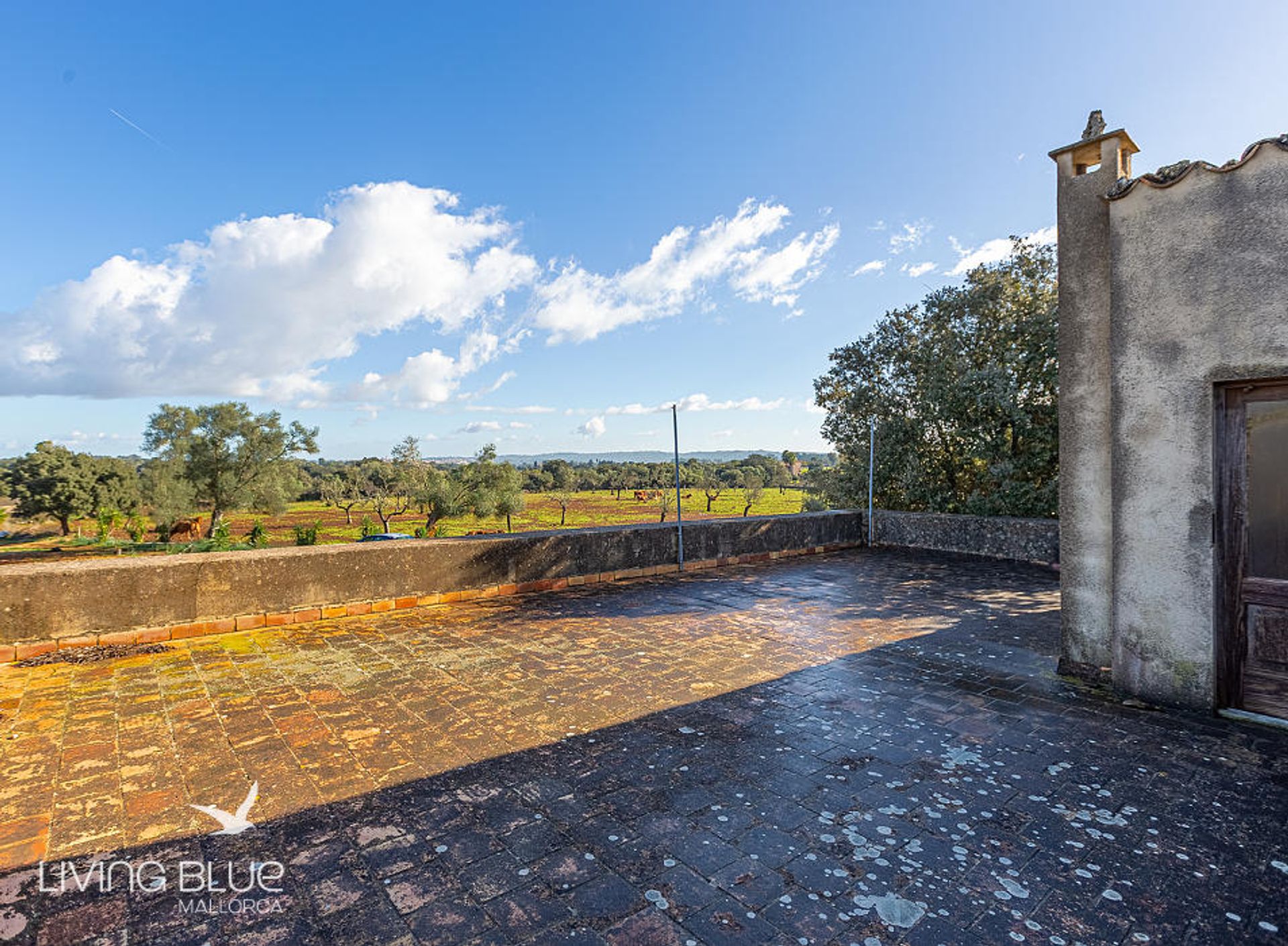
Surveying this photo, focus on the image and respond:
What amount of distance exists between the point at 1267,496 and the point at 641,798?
367 cm

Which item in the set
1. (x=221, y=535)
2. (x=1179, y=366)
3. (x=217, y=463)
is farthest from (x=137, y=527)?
(x=1179, y=366)

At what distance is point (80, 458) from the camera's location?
34.6 m

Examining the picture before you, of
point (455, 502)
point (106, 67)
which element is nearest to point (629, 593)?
point (106, 67)

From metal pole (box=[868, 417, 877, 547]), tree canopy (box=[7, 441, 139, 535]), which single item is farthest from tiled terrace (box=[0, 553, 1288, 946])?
tree canopy (box=[7, 441, 139, 535])

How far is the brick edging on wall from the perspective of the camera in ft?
13.6

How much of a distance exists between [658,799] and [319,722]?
1.93 meters

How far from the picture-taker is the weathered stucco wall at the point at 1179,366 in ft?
9.48

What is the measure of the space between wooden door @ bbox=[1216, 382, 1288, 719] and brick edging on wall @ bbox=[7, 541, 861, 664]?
527 centimetres

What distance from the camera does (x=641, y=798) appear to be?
2297mm

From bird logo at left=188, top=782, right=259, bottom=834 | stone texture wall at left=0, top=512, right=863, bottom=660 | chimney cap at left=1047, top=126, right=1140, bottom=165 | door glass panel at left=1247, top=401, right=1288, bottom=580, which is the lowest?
bird logo at left=188, top=782, right=259, bottom=834

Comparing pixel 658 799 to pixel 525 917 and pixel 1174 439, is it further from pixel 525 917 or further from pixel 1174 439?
pixel 1174 439

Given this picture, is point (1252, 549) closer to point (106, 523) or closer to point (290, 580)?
point (290, 580)

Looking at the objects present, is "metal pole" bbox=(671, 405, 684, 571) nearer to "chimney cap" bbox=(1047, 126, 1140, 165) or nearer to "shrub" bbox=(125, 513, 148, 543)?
"chimney cap" bbox=(1047, 126, 1140, 165)

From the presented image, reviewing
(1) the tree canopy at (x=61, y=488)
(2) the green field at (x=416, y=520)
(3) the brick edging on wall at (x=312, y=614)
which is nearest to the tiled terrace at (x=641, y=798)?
(3) the brick edging on wall at (x=312, y=614)
